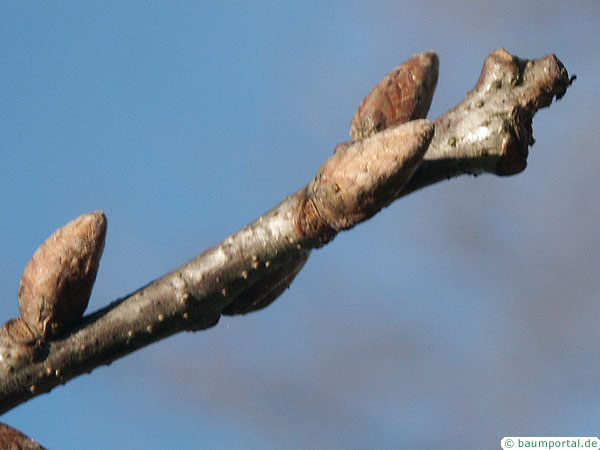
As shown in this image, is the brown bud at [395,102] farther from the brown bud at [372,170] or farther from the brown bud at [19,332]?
the brown bud at [19,332]

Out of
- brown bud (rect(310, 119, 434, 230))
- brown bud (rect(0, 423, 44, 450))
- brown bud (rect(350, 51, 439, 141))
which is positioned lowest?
brown bud (rect(0, 423, 44, 450))

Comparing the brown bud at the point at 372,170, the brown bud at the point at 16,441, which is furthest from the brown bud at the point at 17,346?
the brown bud at the point at 372,170

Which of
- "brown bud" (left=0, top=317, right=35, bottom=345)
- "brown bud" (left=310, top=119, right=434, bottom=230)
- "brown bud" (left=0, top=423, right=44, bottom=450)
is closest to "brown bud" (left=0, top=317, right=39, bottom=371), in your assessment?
"brown bud" (left=0, top=317, right=35, bottom=345)

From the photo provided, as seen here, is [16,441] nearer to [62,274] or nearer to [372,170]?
[62,274]

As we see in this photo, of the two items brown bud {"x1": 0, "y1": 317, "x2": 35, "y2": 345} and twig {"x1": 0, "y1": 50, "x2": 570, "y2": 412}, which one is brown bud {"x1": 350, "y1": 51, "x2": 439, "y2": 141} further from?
brown bud {"x1": 0, "y1": 317, "x2": 35, "y2": 345}

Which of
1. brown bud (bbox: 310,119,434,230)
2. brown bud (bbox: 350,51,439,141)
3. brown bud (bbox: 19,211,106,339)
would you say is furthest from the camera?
brown bud (bbox: 350,51,439,141)

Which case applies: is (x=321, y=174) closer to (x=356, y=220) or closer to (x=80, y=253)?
(x=356, y=220)
